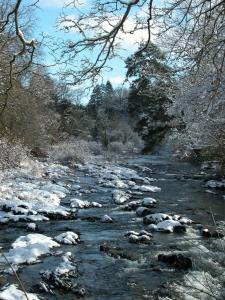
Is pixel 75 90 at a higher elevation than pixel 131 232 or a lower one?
higher

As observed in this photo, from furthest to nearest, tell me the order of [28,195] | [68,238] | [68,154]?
[68,154]
[28,195]
[68,238]

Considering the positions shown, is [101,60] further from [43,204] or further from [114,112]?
[114,112]

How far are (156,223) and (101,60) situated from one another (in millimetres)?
9347

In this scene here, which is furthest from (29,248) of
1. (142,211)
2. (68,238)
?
(142,211)

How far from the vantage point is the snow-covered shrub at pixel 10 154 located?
63.7ft

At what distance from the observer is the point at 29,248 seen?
980 cm

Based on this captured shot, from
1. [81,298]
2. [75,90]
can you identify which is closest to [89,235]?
[81,298]

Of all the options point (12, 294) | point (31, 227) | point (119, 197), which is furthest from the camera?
point (119, 197)

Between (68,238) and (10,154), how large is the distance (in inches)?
406

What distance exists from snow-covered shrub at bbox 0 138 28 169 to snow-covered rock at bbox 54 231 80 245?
26.8 ft

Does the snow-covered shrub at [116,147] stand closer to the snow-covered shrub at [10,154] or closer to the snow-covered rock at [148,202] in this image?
the snow-covered shrub at [10,154]

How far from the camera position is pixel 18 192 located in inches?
634

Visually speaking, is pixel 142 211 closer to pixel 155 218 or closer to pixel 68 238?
pixel 155 218

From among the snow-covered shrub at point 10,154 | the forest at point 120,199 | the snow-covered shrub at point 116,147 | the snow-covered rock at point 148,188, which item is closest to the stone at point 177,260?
the forest at point 120,199
